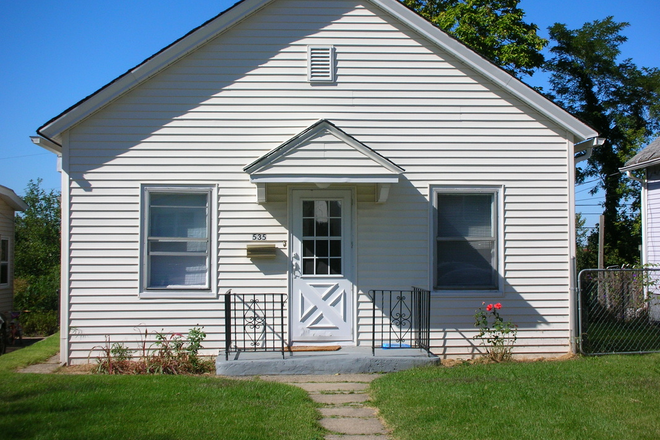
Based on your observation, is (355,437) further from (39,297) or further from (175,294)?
(39,297)

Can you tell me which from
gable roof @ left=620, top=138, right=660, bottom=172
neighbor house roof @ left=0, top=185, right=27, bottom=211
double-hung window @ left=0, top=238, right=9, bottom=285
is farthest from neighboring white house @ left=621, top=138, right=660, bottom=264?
double-hung window @ left=0, top=238, right=9, bottom=285

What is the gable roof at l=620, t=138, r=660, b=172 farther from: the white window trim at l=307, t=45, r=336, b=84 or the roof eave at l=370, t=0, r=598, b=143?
the white window trim at l=307, t=45, r=336, b=84

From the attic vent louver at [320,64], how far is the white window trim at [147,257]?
2.32m

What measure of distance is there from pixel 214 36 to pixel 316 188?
2.80 metres

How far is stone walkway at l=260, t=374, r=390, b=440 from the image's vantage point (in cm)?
553

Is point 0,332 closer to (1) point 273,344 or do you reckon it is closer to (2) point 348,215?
(1) point 273,344

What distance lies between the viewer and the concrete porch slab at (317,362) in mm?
7887

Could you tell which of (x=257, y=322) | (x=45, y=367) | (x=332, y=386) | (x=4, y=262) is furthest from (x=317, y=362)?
(x=4, y=262)

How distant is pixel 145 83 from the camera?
8.96 metres

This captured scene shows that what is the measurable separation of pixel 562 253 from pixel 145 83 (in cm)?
695

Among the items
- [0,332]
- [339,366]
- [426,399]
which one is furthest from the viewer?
[0,332]

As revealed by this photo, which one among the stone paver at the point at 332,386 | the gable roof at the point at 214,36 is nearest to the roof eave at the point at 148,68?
the gable roof at the point at 214,36

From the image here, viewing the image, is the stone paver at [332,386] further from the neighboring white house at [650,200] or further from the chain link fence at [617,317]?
the neighboring white house at [650,200]

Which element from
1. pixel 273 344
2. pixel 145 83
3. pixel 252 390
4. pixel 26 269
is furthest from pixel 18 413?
pixel 26 269
